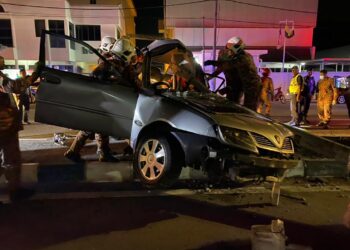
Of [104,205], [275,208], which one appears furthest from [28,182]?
[275,208]

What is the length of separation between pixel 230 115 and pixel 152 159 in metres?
1.16

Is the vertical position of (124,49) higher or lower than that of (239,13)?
lower

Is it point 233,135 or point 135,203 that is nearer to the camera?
point 233,135

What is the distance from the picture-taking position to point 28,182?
5.82m

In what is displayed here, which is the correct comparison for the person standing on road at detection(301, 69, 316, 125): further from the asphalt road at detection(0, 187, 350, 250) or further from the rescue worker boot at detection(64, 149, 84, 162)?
the rescue worker boot at detection(64, 149, 84, 162)

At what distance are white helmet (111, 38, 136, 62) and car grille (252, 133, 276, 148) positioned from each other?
9.15ft

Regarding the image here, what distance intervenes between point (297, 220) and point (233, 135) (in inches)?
48.1

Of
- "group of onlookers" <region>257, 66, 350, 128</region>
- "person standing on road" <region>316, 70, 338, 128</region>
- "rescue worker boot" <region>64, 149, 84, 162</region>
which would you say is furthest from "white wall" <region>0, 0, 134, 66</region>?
"rescue worker boot" <region>64, 149, 84, 162</region>

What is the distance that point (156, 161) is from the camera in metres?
4.95

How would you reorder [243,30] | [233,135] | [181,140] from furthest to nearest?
[243,30] < [181,140] < [233,135]

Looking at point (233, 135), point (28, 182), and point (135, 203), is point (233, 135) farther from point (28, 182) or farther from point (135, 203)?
point (28, 182)

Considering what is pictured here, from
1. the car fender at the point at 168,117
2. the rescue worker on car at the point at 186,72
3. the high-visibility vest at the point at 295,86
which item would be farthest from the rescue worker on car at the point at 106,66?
the high-visibility vest at the point at 295,86

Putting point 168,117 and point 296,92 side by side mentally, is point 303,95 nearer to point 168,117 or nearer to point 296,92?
point 296,92

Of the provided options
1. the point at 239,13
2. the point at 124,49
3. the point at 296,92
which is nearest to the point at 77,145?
the point at 124,49
